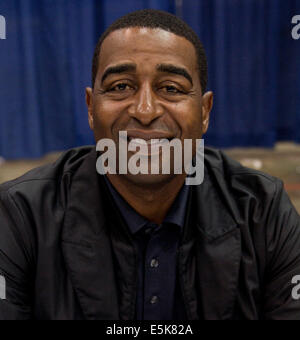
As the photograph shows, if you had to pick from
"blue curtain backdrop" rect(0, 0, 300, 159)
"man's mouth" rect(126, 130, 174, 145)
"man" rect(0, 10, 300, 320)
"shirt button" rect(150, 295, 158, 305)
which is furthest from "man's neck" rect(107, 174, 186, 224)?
"blue curtain backdrop" rect(0, 0, 300, 159)

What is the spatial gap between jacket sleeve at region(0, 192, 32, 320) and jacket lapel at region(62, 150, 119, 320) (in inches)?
4.1

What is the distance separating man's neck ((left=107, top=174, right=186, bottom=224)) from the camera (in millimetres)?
1119

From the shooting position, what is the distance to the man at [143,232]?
105cm

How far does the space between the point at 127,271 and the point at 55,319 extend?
0.20m

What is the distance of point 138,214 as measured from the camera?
1.14 m

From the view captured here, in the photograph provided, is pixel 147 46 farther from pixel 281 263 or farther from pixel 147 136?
pixel 281 263

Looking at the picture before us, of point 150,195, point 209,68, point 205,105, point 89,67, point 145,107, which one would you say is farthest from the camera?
point 209,68

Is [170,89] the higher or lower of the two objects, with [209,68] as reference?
lower

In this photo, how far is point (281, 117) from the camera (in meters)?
3.88

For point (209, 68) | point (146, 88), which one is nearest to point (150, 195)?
point (146, 88)

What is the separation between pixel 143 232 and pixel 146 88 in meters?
0.37
